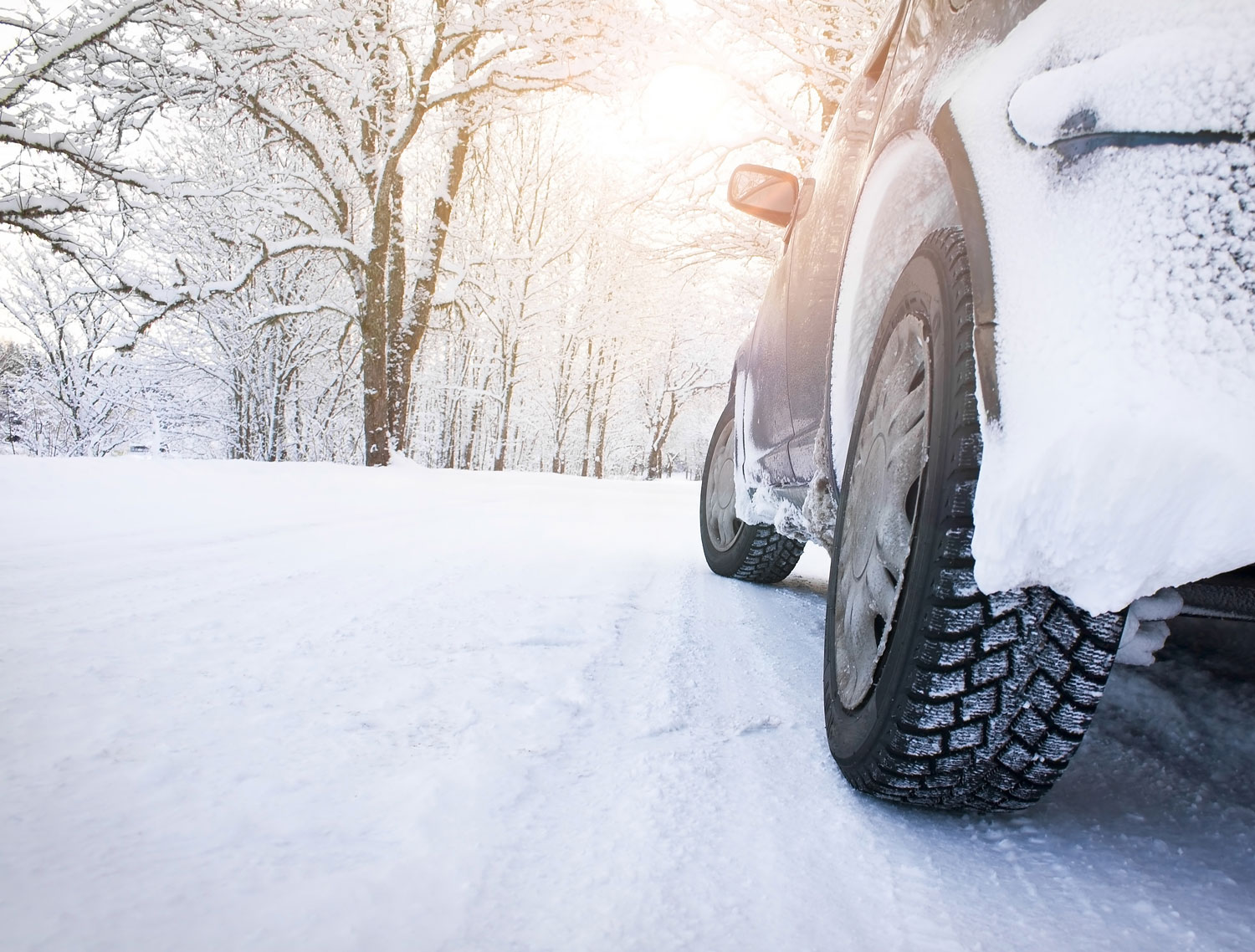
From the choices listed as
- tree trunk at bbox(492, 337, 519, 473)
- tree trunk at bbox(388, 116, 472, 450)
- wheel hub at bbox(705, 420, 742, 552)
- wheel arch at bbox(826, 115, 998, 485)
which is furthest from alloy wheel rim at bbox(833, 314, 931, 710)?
tree trunk at bbox(492, 337, 519, 473)

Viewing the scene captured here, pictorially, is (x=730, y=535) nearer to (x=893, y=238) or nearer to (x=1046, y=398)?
(x=893, y=238)

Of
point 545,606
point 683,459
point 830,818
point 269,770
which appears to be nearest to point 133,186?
point 545,606

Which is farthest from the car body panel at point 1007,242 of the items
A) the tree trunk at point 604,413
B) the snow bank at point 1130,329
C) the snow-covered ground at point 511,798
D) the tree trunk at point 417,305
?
the tree trunk at point 604,413

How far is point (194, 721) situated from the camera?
109 cm

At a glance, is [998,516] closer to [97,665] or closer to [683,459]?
[97,665]

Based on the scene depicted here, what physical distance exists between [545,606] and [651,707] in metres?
0.75

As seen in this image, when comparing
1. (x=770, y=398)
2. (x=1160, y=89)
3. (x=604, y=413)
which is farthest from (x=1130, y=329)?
(x=604, y=413)

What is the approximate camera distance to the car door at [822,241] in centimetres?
166

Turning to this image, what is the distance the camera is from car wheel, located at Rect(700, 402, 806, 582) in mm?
2732

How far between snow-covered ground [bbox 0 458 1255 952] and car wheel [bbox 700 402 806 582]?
761 millimetres

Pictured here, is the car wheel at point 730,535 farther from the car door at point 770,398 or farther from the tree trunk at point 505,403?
the tree trunk at point 505,403

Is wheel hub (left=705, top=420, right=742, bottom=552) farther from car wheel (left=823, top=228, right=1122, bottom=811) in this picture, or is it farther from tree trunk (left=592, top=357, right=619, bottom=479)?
tree trunk (left=592, top=357, right=619, bottom=479)

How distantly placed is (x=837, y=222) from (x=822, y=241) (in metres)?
0.09

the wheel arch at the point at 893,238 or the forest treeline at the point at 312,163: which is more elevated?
the forest treeline at the point at 312,163
